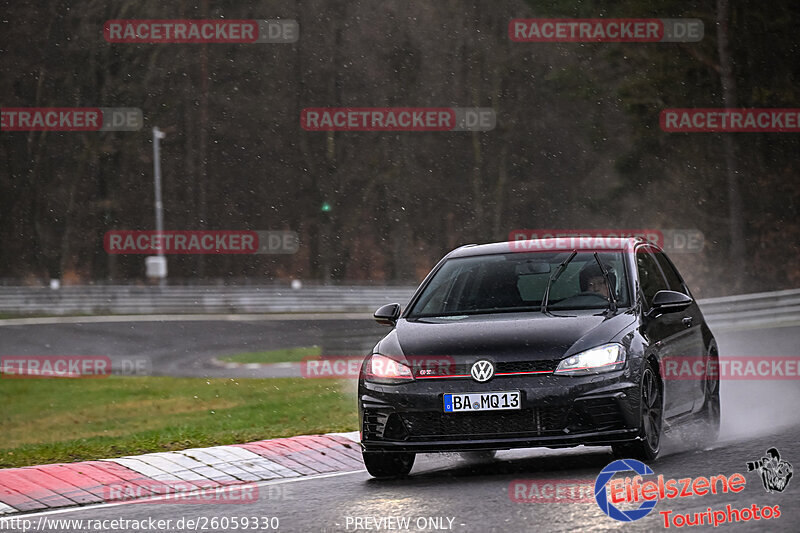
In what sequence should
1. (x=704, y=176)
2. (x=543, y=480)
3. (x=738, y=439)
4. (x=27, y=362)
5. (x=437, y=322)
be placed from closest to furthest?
(x=543, y=480)
(x=437, y=322)
(x=738, y=439)
(x=27, y=362)
(x=704, y=176)

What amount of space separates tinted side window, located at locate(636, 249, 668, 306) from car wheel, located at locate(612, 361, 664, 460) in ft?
2.68

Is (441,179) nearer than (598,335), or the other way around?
(598,335)

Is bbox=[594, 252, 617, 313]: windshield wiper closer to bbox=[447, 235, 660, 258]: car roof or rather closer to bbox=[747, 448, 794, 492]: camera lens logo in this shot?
bbox=[447, 235, 660, 258]: car roof

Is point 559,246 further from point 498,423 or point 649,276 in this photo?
point 498,423

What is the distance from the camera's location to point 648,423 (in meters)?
7.98

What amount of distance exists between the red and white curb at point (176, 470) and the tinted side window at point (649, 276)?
2.46m

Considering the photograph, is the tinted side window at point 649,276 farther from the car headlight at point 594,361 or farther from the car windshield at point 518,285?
the car headlight at point 594,361

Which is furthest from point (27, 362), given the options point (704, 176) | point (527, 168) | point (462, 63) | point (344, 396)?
point (462, 63)

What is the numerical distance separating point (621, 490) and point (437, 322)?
2139 millimetres

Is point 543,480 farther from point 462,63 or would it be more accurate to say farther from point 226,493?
point 462,63

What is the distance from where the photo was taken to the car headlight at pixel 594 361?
25.2 feet

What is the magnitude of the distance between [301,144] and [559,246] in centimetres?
6241

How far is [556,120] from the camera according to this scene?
6581 cm

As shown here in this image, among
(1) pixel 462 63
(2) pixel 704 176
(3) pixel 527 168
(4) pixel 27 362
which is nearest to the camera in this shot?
(4) pixel 27 362
